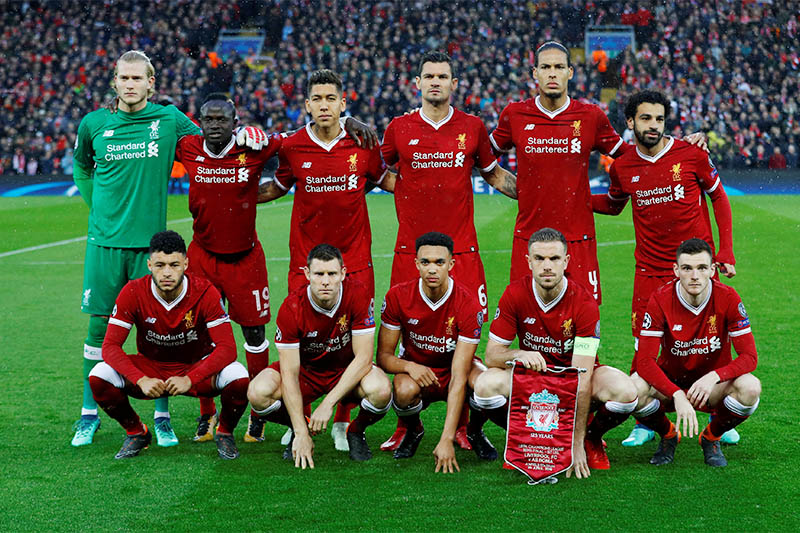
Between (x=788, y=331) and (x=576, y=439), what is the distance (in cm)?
443

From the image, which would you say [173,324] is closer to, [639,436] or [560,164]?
[560,164]

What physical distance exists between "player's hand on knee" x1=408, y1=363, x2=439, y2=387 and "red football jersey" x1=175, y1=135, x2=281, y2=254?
139 centimetres

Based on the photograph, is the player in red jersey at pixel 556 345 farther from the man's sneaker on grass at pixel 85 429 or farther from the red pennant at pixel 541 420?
the man's sneaker on grass at pixel 85 429

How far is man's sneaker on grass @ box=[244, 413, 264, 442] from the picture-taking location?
5.67m

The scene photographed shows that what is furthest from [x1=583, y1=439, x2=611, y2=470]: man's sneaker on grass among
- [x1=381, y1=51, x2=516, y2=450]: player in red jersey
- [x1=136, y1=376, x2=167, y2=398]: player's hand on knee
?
[x1=136, y1=376, x2=167, y2=398]: player's hand on knee

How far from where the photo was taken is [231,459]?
5270 millimetres

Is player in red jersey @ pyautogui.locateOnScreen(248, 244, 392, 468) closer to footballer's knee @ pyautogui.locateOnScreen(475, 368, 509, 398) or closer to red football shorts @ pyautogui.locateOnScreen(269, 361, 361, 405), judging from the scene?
red football shorts @ pyautogui.locateOnScreen(269, 361, 361, 405)

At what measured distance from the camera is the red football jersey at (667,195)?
5840 mm

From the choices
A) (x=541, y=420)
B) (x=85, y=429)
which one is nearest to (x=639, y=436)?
(x=541, y=420)

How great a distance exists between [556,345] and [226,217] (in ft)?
6.97

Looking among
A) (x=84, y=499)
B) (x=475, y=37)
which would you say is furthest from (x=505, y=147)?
(x=475, y=37)

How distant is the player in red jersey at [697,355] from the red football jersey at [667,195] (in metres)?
0.60

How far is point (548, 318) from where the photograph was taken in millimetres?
5188

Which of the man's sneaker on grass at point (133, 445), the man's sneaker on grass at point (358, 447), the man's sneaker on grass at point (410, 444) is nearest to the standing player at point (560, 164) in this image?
the man's sneaker on grass at point (410, 444)
